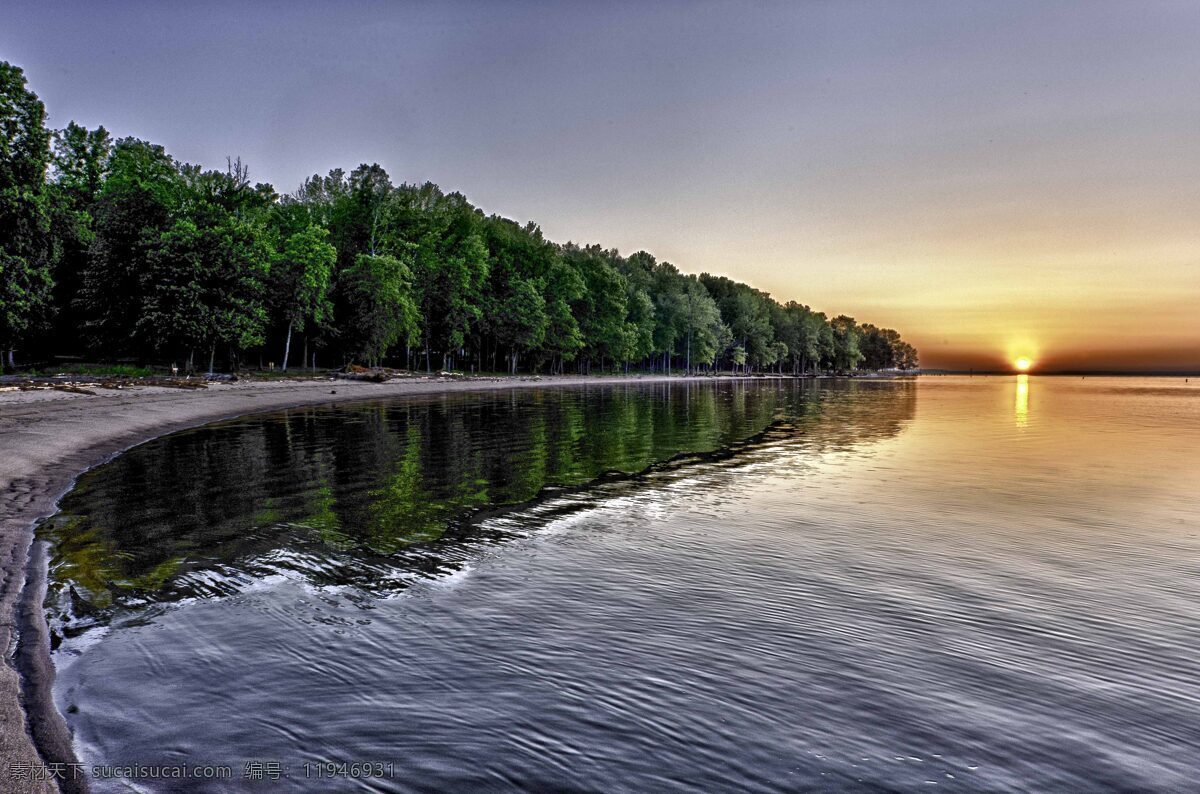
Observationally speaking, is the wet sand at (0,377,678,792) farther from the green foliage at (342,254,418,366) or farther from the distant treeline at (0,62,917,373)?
the green foliage at (342,254,418,366)

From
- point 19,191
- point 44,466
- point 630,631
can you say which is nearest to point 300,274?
point 19,191

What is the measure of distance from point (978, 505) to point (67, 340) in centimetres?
7489

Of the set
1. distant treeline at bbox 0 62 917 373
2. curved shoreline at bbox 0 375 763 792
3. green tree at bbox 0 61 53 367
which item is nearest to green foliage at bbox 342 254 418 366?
distant treeline at bbox 0 62 917 373

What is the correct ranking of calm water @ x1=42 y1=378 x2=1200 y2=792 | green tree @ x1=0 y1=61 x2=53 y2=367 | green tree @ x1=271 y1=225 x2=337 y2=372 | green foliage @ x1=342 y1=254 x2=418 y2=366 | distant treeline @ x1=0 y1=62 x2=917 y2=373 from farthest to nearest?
green foliage @ x1=342 y1=254 x2=418 y2=366
green tree @ x1=271 y1=225 x2=337 y2=372
distant treeline @ x1=0 y1=62 x2=917 y2=373
green tree @ x1=0 y1=61 x2=53 y2=367
calm water @ x1=42 y1=378 x2=1200 y2=792

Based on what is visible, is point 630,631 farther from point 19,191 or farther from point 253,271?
point 253,271

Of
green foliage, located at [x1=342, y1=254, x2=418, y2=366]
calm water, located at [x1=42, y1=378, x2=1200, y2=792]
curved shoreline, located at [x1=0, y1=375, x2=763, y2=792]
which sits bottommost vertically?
calm water, located at [x1=42, y1=378, x2=1200, y2=792]

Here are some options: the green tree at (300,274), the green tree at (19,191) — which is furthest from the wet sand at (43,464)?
the green tree at (300,274)

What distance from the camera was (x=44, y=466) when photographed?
1467cm

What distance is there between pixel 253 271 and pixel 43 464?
142 ft

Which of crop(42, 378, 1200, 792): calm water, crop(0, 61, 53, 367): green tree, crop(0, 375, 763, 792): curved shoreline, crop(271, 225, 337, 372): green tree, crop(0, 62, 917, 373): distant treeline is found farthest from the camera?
crop(271, 225, 337, 372): green tree

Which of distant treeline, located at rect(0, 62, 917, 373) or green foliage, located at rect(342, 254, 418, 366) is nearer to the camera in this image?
distant treeline, located at rect(0, 62, 917, 373)

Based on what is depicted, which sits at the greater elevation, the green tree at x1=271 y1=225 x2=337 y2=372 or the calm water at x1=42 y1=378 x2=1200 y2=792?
the green tree at x1=271 y1=225 x2=337 y2=372

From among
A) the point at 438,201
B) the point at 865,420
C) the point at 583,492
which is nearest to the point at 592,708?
the point at 583,492

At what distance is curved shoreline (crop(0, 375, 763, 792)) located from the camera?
430 centimetres
